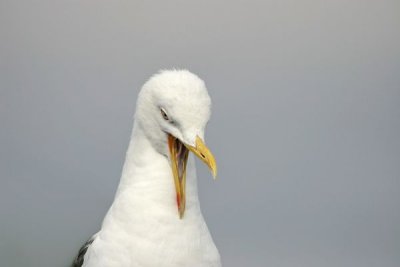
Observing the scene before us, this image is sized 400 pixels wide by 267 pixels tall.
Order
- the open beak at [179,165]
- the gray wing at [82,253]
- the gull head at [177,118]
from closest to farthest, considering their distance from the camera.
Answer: the gull head at [177,118] → the open beak at [179,165] → the gray wing at [82,253]

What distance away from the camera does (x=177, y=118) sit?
5.31ft

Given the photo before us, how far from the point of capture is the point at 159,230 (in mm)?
1755

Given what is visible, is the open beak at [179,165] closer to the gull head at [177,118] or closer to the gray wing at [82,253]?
the gull head at [177,118]

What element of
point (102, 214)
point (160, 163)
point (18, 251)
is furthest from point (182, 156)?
point (18, 251)

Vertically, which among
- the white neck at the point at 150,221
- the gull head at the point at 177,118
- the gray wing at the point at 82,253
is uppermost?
the gull head at the point at 177,118

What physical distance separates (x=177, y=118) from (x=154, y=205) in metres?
0.24

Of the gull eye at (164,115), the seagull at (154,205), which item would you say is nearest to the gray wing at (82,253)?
the seagull at (154,205)

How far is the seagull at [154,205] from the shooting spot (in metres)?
1.73

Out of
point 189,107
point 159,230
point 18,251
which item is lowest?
point 18,251

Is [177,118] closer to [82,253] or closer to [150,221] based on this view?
[150,221]

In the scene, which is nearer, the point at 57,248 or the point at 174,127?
the point at 174,127

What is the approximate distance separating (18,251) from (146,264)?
793 millimetres

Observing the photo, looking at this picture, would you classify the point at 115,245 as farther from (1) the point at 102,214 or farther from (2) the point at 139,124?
(1) the point at 102,214

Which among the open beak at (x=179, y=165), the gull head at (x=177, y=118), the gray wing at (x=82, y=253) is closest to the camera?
the gull head at (x=177, y=118)
